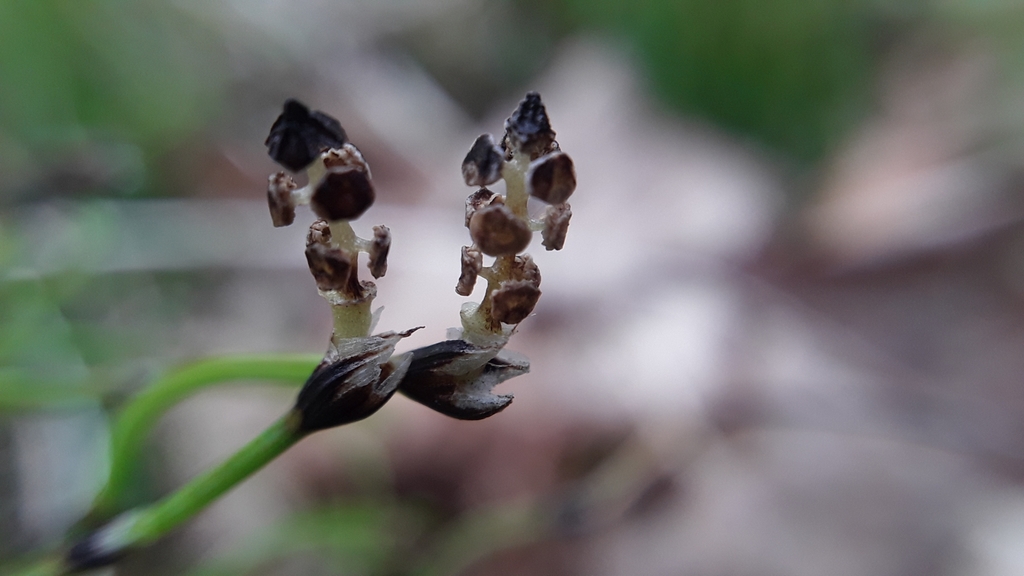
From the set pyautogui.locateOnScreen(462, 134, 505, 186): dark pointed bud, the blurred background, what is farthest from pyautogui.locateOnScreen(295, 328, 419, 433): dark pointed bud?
the blurred background

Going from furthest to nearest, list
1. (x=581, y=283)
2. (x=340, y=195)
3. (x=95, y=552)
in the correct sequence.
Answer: (x=581, y=283) → (x=95, y=552) → (x=340, y=195)

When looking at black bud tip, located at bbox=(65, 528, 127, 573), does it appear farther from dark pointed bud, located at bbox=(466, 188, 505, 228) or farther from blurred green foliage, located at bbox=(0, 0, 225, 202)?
blurred green foliage, located at bbox=(0, 0, 225, 202)

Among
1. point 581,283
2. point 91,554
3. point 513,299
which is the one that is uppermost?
point 581,283

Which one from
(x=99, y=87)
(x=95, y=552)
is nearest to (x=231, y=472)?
(x=95, y=552)

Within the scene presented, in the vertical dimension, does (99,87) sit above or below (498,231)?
above

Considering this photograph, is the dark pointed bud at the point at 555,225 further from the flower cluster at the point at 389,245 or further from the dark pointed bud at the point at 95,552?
the dark pointed bud at the point at 95,552

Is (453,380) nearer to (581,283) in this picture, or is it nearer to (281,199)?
(281,199)

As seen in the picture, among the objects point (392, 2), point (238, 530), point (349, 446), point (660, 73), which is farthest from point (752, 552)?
point (392, 2)
